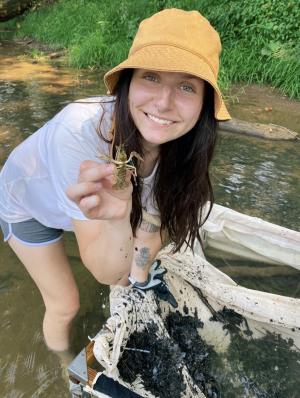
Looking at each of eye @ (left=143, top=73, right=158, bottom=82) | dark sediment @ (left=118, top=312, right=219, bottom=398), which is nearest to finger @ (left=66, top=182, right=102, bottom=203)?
eye @ (left=143, top=73, right=158, bottom=82)

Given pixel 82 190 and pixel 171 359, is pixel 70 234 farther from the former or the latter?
pixel 82 190

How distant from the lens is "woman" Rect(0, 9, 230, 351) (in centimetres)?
143

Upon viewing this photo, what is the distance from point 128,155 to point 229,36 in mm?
6271

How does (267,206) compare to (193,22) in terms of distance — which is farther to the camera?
(267,206)

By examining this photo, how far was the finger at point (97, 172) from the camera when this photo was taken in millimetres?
1271

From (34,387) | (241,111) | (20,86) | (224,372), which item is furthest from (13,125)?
(224,372)

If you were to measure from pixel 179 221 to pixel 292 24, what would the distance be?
223 inches

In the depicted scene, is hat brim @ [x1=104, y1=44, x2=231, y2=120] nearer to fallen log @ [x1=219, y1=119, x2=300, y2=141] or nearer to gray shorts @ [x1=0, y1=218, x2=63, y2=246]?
gray shorts @ [x1=0, y1=218, x2=63, y2=246]

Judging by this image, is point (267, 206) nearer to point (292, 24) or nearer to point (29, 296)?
point (29, 296)

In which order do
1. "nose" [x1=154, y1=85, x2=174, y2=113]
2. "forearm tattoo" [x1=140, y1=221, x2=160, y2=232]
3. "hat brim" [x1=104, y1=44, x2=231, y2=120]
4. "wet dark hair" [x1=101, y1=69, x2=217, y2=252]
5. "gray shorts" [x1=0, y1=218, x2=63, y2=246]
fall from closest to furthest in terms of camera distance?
"hat brim" [x1=104, y1=44, x2=231, y2=120] → "nose" [x1=154, y1=85, x2=174, y2=113] → "wet dark hair" [x1=101, y1=69, x2=217, y2=252] → "gray shorts" [x1=0, y1=218, x2=63, y2=246] → "forearm tattoo" [x1=140, y1=221, x2=160, y2=232]

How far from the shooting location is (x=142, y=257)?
2.20m

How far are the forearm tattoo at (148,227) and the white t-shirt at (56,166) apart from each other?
0.13 meters

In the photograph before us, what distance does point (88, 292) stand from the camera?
110 inches

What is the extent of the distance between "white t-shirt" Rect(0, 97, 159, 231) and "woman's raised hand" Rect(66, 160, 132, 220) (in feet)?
0.53
